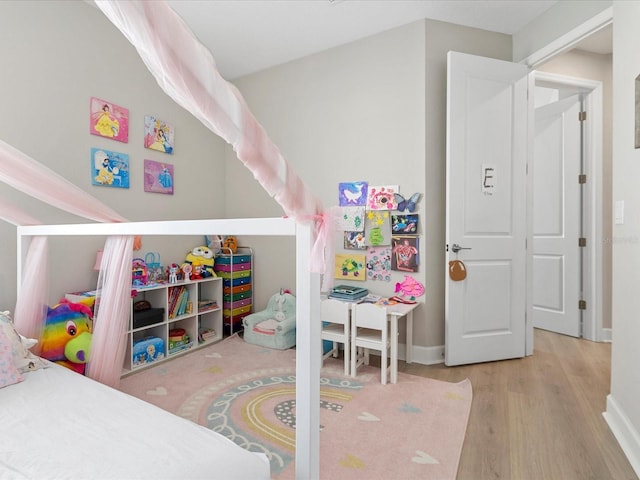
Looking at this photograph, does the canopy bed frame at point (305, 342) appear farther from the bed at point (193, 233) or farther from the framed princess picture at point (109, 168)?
the framed princess picture at point (109, 168)

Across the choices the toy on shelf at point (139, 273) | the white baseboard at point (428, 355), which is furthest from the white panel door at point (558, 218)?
the toy on shelf at point (139, 273)

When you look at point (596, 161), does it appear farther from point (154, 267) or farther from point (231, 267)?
point (154, 267)

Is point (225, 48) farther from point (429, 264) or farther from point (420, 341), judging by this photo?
point (420, 341)

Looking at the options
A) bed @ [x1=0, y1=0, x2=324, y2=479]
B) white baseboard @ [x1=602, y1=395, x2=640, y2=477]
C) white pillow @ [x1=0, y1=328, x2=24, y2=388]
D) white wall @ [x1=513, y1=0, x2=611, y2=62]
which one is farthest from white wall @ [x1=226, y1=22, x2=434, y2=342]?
white pillow @ [x1=0, y1=328, x2=24, y2=388]

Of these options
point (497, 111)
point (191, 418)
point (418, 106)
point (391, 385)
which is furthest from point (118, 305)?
point (497, 111)

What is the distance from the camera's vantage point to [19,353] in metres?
1.68

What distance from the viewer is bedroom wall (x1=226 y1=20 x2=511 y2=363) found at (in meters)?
2.90

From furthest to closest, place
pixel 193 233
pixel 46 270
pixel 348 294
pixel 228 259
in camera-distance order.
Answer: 1. pixel 228 259
2. pixel 348 294
3. pixel 46 270
4. pixel 193 233

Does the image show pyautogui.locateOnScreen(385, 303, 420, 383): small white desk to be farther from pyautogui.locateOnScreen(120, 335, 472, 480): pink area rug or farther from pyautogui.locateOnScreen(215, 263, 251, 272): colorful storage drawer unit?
pyautogui.locateOnScreen(215, 263, 251, 272): colorful storage drawer unit

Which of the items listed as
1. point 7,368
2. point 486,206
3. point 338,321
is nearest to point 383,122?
point 486,206

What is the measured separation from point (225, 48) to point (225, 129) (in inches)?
118

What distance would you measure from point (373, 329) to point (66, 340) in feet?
6.49

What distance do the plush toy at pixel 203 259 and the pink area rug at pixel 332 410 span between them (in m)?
0.75

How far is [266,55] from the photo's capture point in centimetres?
344
